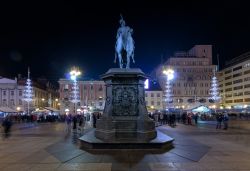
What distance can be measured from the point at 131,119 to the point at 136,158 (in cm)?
446

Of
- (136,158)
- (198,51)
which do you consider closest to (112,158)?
(136,158)

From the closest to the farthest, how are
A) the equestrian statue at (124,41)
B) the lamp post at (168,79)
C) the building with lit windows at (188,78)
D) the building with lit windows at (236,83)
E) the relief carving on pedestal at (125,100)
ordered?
the relief carving on pedestal at (125,100), the equestrian statue at (124,41), the lamp post at (168,79), the building with lit windows at (236,83), the building with lit windows at (188,78)

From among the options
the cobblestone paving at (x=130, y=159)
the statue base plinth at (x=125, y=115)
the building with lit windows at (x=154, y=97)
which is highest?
the building with lit windows at (x=154, y=97)

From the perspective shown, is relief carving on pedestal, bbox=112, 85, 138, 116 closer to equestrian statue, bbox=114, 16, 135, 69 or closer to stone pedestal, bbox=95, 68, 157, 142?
stone pedestal, bbox=95, 68, 157, 142

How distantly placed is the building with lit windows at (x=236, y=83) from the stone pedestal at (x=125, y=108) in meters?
107

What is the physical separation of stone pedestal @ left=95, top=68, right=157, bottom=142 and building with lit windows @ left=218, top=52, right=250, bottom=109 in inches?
4214

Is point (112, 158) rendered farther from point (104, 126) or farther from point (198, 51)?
point (198, 51)

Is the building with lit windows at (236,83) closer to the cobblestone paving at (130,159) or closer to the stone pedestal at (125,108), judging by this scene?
the stone pedestal at (125,108)

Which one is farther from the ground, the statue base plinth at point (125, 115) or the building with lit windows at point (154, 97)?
the building with lit windows at point (154, 97)

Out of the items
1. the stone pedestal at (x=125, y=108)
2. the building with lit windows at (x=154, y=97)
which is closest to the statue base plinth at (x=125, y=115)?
the stone pedestal at (x=125, y=108)

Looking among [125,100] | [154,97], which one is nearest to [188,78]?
[154,97]

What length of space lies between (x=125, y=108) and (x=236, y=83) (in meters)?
128

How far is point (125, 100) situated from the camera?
19359 mm

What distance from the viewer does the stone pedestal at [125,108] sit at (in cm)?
1848
